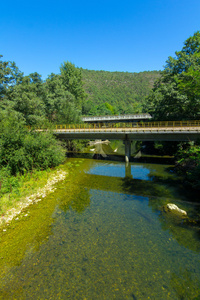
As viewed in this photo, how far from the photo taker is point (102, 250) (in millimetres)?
10305

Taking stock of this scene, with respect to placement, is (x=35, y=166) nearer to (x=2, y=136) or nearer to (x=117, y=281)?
(x=2, y=136)

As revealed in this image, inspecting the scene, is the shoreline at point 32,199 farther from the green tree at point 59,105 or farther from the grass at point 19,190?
the green tree at point 59,105

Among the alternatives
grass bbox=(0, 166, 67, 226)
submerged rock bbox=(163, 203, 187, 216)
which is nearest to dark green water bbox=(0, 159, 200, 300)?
submerged rock bbox=(163, 203, 187, 216)

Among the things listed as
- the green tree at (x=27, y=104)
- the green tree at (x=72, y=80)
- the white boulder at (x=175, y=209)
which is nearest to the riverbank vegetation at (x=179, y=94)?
the white boulder at (x=175, y=209)

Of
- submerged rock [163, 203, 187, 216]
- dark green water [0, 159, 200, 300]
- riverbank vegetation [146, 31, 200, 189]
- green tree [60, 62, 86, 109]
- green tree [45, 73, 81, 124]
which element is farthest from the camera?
green tree [60, 62, 86, 109]

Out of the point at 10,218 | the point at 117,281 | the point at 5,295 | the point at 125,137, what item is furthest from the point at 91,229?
the point at 125,137

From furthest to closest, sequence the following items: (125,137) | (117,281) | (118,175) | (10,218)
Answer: (125,137)
(118,175)
(10,218)
(117,281)

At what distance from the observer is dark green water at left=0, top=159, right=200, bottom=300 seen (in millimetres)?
7977

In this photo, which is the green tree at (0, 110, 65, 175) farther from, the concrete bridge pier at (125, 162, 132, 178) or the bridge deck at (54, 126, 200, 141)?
the concrete bridge pier at (125, 162, 132, 178)

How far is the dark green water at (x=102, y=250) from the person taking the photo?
26.2ft

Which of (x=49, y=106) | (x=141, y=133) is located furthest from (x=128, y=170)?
(x=49, y=106)

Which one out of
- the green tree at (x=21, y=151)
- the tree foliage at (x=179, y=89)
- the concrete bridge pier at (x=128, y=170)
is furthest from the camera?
the tree foliage at (x=179, y=89)

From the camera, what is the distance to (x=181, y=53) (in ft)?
116

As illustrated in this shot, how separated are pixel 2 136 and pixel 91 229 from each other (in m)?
17.2
